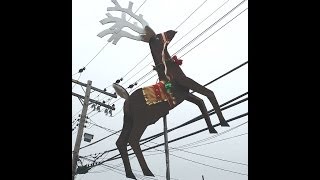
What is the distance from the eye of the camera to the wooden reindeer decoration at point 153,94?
5891mm

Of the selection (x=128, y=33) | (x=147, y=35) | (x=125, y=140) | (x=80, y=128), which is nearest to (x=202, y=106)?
(x=125, y=140)

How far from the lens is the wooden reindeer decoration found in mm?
5891

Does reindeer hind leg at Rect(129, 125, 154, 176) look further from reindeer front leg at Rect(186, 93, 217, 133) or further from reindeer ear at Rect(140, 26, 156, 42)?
reindeer ear at Rect(140, 26, 156, 42)

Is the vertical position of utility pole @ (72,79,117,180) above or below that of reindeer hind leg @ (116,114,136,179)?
above

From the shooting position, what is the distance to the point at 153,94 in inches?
235

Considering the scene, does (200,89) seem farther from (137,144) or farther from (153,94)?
(137,144)

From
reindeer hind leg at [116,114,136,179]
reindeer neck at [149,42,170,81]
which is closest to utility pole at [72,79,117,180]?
reindeer hind leg at [116,114,136,179]

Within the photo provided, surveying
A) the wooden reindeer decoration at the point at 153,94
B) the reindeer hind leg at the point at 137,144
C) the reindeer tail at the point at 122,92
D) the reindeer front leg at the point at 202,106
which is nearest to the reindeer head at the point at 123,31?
the wooden reindeer decoration at the point at 153,94

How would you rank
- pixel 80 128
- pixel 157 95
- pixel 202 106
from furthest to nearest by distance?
1. pixel 80 128
2. pixel 157 95
3. pixel 202 106
